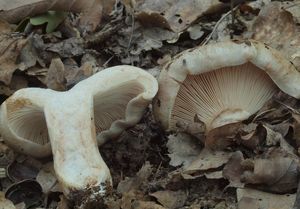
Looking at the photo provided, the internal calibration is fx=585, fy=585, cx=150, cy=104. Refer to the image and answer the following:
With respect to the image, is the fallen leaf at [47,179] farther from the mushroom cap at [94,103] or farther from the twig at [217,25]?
the twig at [217,25]

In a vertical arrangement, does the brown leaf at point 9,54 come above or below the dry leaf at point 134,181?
above

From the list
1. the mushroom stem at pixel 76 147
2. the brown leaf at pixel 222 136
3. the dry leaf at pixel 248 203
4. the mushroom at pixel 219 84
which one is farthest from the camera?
the brown leaf at pixel 222 136

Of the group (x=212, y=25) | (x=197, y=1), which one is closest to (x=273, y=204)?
(x=212, y=25)

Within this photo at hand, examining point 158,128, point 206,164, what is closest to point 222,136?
point 206,164

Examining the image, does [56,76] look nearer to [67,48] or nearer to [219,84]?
[67,48]

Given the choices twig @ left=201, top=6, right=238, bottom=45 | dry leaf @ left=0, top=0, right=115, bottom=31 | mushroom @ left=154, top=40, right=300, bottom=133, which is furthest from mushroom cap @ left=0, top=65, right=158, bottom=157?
dry leaf @ left=0, top=0, right=115, bottom=31

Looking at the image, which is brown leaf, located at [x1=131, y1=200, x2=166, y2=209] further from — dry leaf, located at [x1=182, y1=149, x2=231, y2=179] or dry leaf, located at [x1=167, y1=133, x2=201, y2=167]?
dry leaf, located at [x1=167, y1=133, x2=201, y2=167]

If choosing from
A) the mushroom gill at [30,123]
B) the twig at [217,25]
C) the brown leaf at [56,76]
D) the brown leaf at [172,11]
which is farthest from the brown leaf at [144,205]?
the brown leaf at [172,11]

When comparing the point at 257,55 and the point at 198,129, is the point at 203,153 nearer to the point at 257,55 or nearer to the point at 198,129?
the point at 198,129
